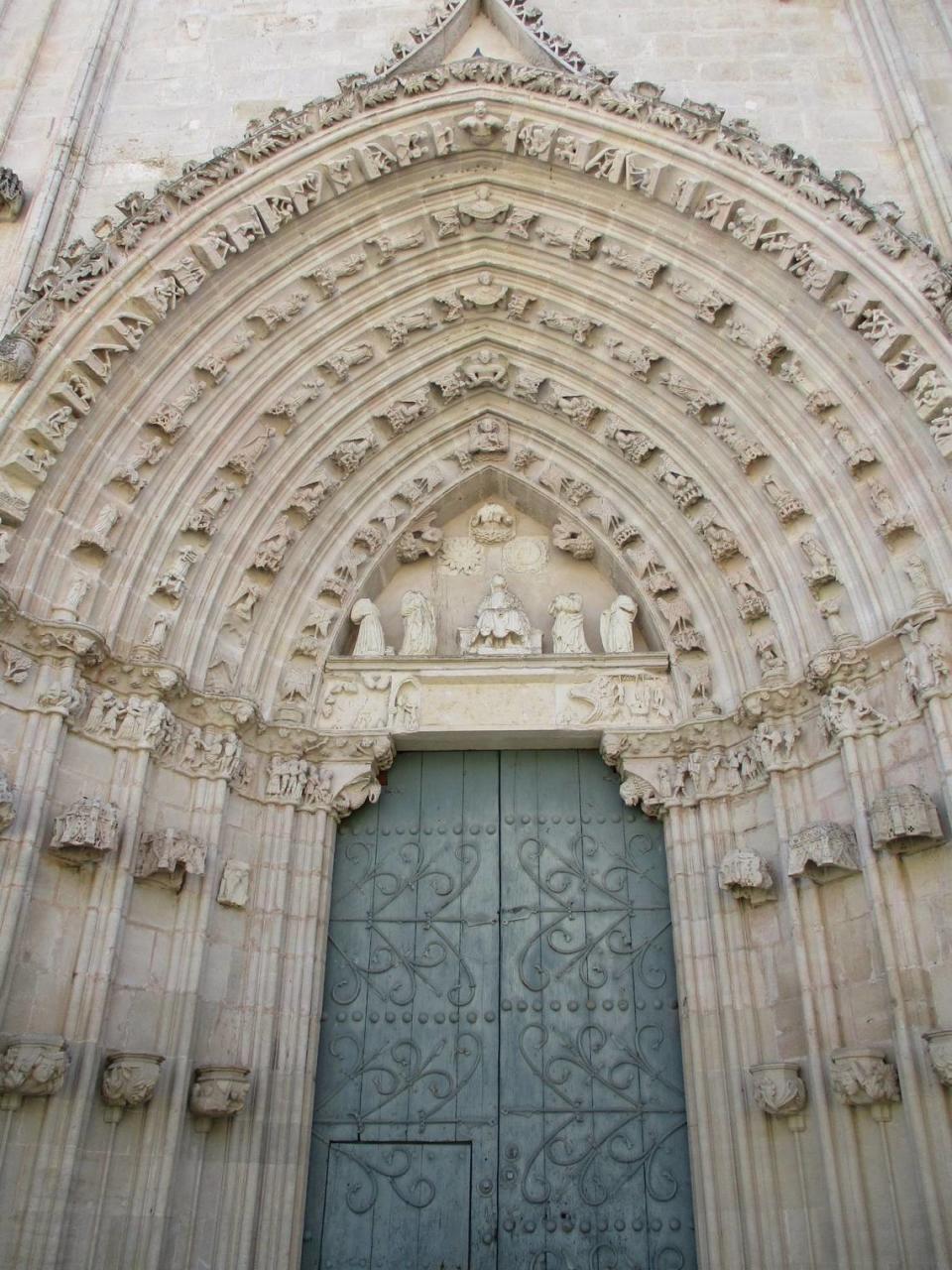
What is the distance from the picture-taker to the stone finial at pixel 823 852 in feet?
20.3

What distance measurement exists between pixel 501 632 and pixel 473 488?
1425mm

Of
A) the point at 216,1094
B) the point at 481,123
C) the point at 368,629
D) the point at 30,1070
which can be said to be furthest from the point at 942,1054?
the point at 481,123

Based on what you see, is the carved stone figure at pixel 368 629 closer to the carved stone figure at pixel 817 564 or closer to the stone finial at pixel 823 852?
the carved stone figure at pixel 817 564

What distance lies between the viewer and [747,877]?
6.53 m

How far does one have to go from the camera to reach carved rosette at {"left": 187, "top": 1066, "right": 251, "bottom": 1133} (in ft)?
20.1

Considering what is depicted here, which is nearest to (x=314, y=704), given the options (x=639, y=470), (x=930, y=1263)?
(x=639, y=470)

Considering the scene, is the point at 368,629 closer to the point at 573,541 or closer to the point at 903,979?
the point at 573,541

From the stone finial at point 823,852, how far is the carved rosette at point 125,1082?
3711 mm

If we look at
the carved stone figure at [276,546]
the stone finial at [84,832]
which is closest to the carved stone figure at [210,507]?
the carved stone figure at [276,546]

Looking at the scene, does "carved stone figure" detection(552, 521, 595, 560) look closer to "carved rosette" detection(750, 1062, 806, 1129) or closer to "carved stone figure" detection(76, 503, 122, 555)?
"carved stone figure" detection(76, 503, 122, 555)

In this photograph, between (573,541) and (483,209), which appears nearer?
(483,209)

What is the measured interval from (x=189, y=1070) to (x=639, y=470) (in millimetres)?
5059

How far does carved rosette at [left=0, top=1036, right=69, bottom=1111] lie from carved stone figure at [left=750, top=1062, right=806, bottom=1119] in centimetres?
369

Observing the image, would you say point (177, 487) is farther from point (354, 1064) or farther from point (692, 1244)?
point (692, 1244)
